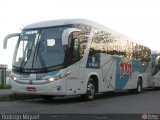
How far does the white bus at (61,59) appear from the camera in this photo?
16.2m

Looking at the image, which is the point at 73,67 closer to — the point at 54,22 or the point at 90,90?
the point at 90,90

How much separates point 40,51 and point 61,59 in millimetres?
1000

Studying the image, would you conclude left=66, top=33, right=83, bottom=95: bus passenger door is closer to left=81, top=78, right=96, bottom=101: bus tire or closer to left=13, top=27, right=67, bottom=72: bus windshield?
left=13, top=27, right=67, bottom=72: bus windshield

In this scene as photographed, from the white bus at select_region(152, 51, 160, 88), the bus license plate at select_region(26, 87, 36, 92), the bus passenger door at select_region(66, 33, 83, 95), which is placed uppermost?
the bus passenger door at select_region(66, 33, 83, 95)

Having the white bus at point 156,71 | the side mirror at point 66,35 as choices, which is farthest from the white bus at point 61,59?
the white bus at point 156,71

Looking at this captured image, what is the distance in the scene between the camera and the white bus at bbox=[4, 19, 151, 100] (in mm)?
16234

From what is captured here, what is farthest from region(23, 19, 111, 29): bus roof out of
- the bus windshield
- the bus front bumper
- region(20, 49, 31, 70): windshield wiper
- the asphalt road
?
the asphalt road

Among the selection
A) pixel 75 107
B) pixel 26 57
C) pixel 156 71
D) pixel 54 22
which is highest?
pixel 54 22

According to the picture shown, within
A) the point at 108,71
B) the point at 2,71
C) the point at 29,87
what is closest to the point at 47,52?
the point at 29,87

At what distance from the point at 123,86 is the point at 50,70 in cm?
790

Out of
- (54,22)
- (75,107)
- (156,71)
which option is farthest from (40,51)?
(156,71)

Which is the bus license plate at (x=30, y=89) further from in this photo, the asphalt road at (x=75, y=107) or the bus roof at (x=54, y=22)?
the bus roof at (x=54, y=22)

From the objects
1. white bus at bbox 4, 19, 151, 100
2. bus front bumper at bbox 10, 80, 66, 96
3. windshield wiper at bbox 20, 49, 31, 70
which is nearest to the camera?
bus front bumper at bbox 10, 80, 66, 96

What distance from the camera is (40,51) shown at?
16688mm
